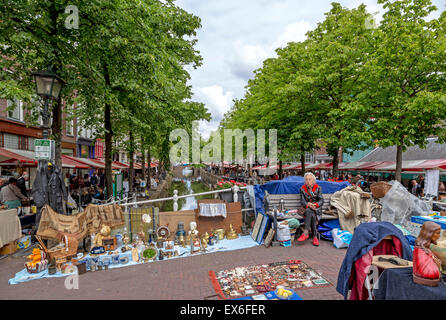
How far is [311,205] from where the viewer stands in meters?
7.10

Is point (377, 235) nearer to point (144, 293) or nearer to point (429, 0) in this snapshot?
point (144, 293)

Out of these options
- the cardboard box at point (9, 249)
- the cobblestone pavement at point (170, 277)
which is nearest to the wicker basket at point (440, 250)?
the cobblestone pavement at point (170, 277)

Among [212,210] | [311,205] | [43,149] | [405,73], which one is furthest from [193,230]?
[405,73]

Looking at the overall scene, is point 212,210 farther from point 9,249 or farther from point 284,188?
point 9,249

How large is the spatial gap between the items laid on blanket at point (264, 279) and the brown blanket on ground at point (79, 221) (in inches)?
152

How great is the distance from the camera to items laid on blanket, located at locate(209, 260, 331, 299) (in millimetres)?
4609

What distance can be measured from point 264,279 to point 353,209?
12.5ft

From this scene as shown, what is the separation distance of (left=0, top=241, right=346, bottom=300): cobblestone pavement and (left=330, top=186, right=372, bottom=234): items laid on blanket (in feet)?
2.64

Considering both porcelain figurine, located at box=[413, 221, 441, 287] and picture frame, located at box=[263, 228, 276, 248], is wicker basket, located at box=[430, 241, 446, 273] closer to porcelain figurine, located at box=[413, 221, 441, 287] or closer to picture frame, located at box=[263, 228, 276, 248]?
porcelain figurine, located at box=[413, 221, 441, 287]

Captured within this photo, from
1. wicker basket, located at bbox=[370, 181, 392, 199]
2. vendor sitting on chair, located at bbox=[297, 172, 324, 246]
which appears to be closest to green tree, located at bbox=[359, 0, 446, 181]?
wicker basket, located at bbox=[370, 181, 392, 199]

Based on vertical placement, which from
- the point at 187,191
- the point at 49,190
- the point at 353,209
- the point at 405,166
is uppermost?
the point at 405,166

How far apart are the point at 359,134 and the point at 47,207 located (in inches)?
604

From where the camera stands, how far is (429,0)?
14258mm
